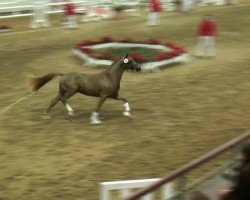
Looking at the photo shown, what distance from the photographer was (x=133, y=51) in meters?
19.7

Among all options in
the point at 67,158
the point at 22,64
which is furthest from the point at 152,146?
the point at 22,64

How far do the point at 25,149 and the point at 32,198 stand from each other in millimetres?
2388

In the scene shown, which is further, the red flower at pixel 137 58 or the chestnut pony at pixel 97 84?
the red flower at pixel 137 58

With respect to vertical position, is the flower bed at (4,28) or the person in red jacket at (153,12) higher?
the person in red jacket at (153,12)

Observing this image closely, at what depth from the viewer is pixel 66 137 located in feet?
40.4

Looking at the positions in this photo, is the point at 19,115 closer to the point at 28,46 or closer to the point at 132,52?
the point at 132,52

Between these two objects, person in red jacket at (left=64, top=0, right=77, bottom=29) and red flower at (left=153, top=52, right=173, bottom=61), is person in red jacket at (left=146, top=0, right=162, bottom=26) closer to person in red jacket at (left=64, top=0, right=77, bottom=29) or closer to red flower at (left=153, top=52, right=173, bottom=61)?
person in red jacket at (left=64, top=0, right=77, bottom=29)

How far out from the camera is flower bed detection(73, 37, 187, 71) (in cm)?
1839

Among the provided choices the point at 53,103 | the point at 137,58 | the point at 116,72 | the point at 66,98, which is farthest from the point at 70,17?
the point at 116,72

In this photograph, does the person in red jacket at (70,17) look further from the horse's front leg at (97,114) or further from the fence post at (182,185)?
the fence post at (182,185)

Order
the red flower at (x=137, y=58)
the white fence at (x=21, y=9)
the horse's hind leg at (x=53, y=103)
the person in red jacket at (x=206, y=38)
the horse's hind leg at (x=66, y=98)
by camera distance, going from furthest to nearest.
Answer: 1. the white fence at (x=21, y=9)
2. the person in red jacket at (x=206, y=38)
3. the red flower at (x=137, y=58)
4. the horse's hind leg at (x=53, y=103)
5. the horse's hind leg at (x=66, y=98)

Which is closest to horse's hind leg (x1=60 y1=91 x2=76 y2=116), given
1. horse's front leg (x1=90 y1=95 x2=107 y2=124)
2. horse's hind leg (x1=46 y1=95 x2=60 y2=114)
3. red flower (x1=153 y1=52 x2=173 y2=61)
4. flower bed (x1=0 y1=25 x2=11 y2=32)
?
horse's hind leg (x1=46 y1=95 x2=60 y2=114)

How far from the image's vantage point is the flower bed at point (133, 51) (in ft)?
60.3

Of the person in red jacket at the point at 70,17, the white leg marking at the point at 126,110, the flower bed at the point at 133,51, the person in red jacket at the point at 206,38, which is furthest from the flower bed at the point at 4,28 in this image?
the white leg marking at the point at 126,110
